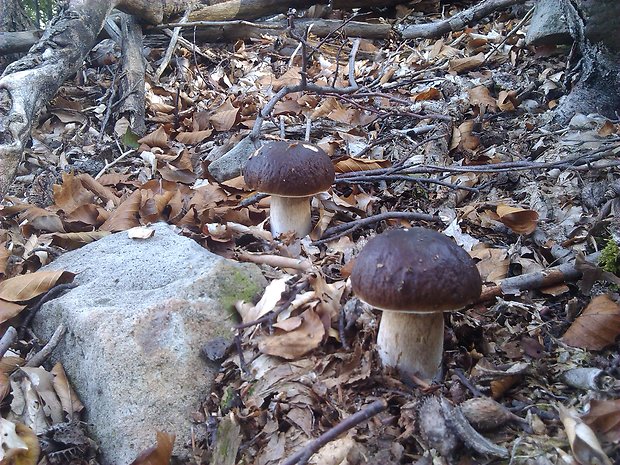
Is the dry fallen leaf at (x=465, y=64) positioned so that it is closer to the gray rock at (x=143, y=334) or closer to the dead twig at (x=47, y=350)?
the gray rock at (x=143, y=334)

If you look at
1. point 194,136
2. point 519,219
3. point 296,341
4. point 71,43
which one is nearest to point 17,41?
point 71,43

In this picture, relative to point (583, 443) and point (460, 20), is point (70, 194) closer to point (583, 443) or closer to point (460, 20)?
point (583, 443)

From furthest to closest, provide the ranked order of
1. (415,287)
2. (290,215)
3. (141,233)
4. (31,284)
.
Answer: (290,215)
(141,233)
(31,284)
(415,287)

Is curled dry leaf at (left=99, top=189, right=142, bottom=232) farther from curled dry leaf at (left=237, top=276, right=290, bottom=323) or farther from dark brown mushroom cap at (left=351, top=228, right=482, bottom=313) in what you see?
dark brown mushroom cap at (left=351, top=228, right=482, bottom=313)

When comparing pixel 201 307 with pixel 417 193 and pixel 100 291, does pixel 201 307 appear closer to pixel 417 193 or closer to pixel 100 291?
pixel 100 291

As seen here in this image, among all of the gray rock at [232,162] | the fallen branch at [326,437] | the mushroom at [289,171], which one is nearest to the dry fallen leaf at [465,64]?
the gray rock at [232,162]

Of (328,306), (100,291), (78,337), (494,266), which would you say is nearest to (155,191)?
(100,291)
